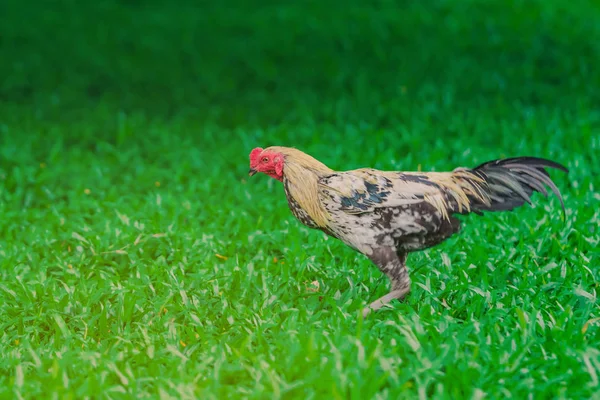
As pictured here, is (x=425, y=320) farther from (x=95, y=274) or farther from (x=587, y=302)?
(x=95, y=274)

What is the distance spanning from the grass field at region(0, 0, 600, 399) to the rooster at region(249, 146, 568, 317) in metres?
0.33

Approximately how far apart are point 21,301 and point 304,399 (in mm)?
1950

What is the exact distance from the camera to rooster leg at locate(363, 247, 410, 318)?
3.77 meters

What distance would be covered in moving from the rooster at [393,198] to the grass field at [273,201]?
33 cm

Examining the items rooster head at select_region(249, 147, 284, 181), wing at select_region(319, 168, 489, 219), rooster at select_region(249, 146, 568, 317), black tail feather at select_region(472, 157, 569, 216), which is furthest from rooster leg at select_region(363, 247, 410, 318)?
rooster head at select_region(249, 147, 284, 181)

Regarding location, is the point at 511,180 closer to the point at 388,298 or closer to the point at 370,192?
the point at 370,192

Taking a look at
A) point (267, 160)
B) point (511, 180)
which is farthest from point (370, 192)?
point (511, 180)

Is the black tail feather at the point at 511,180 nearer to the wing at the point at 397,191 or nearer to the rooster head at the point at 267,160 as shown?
the wing at the point at 397,191

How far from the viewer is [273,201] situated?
581 centimetres

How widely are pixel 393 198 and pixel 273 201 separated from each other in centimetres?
217

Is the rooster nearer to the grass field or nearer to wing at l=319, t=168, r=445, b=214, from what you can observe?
wing at l=319, t=168, r=445, b=214

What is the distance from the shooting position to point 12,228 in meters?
5.38

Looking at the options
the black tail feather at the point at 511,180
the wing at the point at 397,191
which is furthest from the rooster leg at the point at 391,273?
the black tail feather at the point at 511,180

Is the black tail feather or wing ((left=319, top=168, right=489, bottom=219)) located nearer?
wing ((left=319, top=168, right=489, bottom=219))
